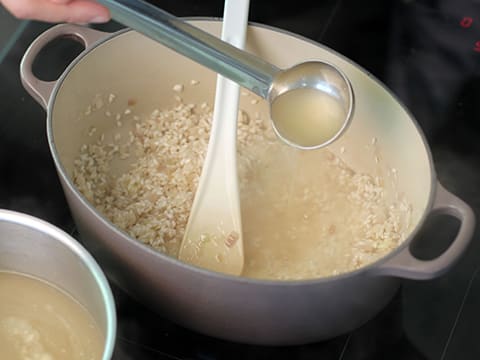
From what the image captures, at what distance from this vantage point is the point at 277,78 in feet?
3.02

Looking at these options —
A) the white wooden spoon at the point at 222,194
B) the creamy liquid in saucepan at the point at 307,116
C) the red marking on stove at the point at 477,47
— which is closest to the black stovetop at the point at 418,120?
the red marking on stove at the point at 477,47

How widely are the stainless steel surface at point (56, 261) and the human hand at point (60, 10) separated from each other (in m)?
0.23

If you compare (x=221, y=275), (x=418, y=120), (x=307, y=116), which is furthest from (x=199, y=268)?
(x=418, y=120)

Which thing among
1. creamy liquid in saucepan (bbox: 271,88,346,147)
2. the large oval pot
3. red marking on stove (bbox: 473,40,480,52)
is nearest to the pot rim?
the large oval pot

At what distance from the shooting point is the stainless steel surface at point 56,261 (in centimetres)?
82

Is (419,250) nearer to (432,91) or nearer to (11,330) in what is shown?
(432,91)

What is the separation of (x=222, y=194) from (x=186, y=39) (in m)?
0.26

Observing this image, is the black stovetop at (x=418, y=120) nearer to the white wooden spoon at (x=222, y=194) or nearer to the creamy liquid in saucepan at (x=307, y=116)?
the white wooden spoon at (x=222, y=194)

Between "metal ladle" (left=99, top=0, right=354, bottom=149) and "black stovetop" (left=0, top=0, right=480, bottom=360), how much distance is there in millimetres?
251

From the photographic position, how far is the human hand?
0.87m

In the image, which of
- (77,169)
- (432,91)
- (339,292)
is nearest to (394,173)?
(432,91)

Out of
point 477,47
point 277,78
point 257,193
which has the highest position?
point 277,78

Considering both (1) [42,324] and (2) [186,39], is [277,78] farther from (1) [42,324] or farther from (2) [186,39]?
(1) [42,324]

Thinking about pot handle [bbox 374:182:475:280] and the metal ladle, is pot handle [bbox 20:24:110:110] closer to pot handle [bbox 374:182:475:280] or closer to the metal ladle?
the metal ladle
